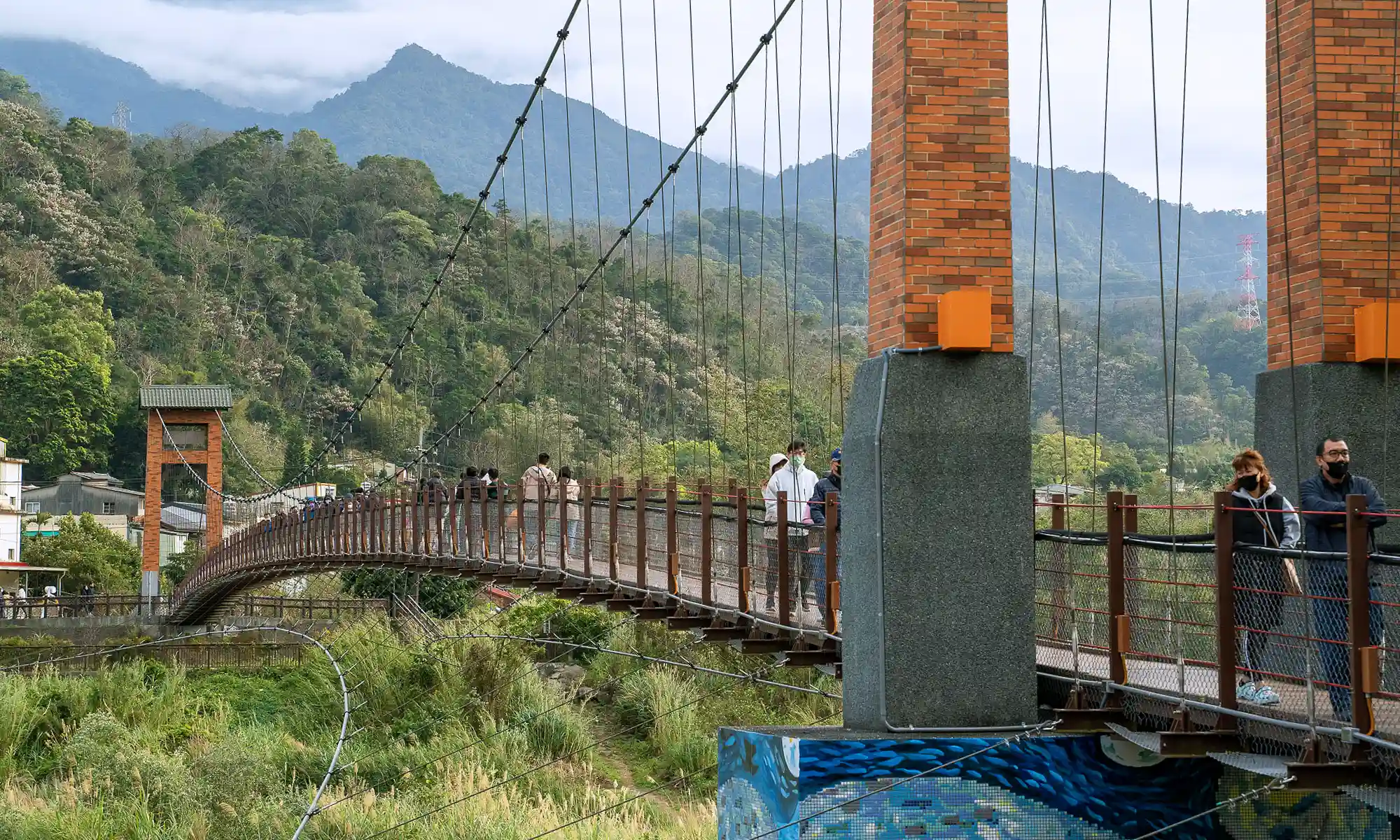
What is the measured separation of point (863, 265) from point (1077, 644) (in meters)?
66.0

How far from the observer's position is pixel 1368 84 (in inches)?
275

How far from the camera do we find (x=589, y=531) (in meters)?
10.6

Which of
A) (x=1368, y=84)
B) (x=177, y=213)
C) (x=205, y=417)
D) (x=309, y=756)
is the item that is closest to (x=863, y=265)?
(x=177, y=213)

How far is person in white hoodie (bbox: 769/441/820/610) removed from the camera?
7461 mm

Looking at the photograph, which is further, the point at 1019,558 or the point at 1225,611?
the point at 1019,558

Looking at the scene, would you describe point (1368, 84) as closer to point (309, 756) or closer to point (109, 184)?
point (309, 756)

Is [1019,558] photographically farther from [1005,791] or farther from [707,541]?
[707,541]

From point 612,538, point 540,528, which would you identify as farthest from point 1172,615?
point 540,528

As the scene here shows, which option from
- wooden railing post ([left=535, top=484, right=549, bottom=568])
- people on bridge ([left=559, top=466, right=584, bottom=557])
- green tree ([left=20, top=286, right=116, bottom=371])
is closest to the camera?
people on bridge ([left=559, top=466, right=584, bottom=557])

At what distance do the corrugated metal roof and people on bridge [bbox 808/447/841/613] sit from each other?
89.1 feet

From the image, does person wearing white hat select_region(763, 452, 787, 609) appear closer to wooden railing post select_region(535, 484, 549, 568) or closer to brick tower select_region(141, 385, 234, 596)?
wooden railing post select_region(535, 484, 549, 568)

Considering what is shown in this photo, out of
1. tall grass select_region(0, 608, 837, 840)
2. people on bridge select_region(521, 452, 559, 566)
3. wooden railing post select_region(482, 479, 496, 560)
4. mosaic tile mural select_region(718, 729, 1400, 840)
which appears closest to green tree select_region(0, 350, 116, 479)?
tall grass select_region(0, 608, 837, 840)

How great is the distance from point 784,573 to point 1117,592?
2.31m

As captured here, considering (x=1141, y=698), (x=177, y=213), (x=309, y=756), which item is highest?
(x=177, y=213)
